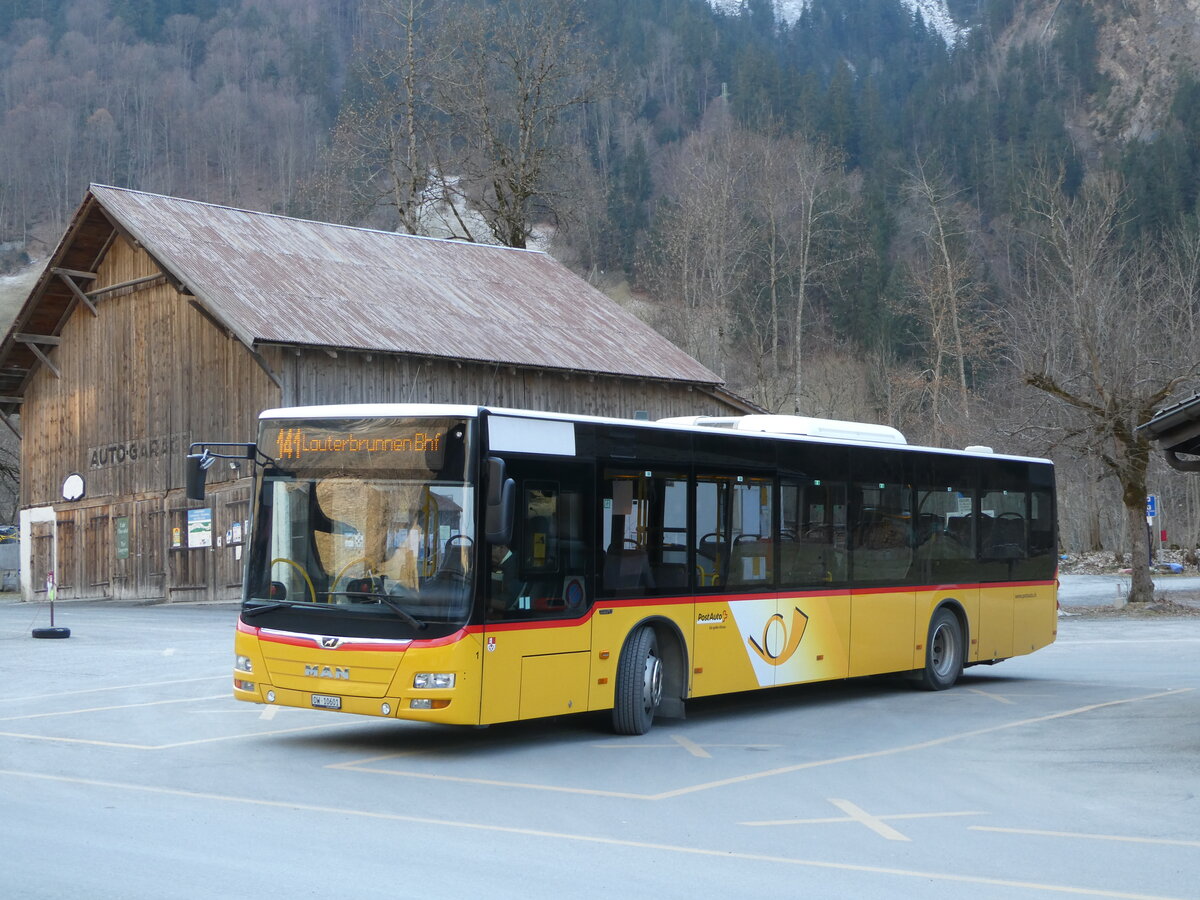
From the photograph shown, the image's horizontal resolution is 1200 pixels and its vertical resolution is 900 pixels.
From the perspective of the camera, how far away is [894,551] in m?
15.8

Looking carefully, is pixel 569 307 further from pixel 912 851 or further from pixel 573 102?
pixel 912 851

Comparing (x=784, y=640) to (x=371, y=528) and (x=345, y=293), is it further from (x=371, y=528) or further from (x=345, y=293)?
(x=345, y=293)

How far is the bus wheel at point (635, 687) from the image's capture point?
40.3 feet

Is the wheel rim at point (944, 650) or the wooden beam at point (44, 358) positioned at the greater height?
the wooden beam at point (44, 358)

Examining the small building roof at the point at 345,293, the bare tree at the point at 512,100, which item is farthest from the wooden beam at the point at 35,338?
the bare tree at the point at 512,100

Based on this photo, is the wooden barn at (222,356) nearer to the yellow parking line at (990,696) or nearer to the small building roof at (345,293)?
the small building roof at (345,293)

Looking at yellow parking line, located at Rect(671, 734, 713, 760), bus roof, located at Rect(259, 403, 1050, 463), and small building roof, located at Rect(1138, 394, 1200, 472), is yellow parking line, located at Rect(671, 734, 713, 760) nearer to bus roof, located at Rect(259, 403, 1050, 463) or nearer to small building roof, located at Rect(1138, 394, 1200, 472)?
bus roof, located at Rect(259, 403, 1050, 463)

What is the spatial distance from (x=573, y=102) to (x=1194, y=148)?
172 ft

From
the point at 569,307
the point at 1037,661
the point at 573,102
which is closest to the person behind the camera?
the point at 1037,661

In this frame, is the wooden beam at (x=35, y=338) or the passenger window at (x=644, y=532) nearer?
the passenger window at (x=644, y=532)

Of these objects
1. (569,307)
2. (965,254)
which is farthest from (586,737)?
(965,254)

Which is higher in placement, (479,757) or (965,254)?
(965,254)

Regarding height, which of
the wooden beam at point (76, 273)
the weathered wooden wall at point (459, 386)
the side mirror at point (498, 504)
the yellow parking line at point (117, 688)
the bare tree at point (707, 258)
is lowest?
the yellow parking line at point (117, 688)

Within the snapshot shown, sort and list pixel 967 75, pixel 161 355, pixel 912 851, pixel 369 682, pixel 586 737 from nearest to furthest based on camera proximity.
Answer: pixel 912 851
pixel 369 682
pixel 586 737
pixel 161 355
pixel 967 75
